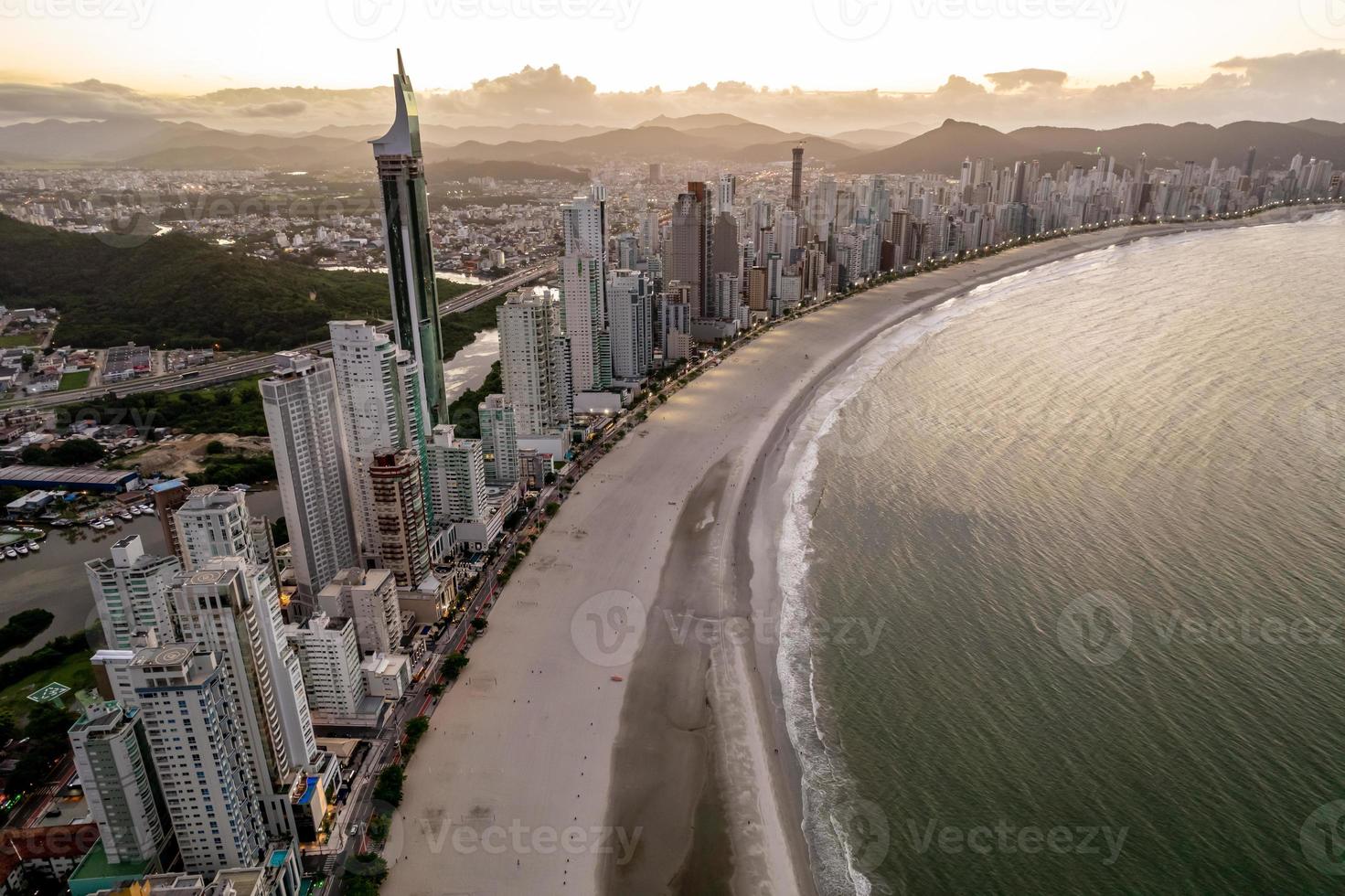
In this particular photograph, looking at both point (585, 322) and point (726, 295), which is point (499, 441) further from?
point (726, 295)

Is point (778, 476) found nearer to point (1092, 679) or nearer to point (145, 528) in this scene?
point (1092, 679)

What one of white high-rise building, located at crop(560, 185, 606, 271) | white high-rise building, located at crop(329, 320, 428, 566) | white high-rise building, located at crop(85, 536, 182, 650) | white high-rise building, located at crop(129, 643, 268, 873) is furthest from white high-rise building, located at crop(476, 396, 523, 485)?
white high-rise building, located at crop(560, 185, 606, 271)

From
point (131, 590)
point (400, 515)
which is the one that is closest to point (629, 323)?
point (400, 515)

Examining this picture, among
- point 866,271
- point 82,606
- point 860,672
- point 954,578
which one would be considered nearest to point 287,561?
point 82,606

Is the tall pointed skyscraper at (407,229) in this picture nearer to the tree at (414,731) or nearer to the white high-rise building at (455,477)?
the white high-rise building at (455,477)

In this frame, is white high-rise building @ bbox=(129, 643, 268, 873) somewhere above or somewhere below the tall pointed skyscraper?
below

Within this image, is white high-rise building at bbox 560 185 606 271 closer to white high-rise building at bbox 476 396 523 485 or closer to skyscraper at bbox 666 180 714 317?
skyscraper at bbox 666 180 714 317
